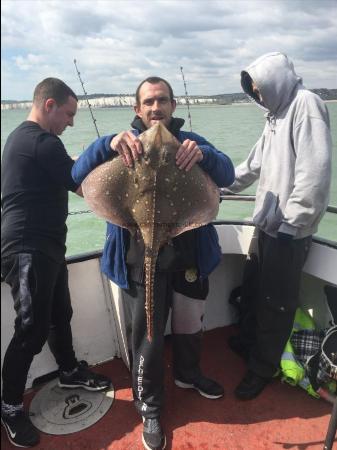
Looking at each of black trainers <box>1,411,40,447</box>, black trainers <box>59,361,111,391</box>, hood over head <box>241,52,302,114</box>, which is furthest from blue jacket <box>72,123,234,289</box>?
black trainers <box>1,411,40,447</box>

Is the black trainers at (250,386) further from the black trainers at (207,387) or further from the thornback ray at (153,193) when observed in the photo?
the thornback ray at (153,193)

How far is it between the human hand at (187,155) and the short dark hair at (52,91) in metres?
1.28

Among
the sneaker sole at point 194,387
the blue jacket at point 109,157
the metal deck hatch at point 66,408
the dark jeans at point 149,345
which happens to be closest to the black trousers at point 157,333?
the dark jeans at point 149,345

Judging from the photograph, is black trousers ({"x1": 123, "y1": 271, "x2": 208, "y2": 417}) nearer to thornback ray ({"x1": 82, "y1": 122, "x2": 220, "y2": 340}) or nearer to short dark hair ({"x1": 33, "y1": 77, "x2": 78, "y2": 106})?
thornback ray ({"x1": 82, "y1": 122, "x2": 220, "y2": 340})

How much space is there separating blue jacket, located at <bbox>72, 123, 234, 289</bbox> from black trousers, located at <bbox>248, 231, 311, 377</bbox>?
481mm

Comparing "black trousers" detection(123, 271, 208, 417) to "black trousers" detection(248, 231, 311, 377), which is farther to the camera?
"black trousers" detection(248, 231, 311, 377)

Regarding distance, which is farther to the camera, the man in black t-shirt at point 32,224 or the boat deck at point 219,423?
the boat deck at point 219,423

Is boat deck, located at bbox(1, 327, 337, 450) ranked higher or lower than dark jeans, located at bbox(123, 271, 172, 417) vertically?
lower

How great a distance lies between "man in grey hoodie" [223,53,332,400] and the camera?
268 centimetres

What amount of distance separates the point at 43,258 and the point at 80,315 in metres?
1.05

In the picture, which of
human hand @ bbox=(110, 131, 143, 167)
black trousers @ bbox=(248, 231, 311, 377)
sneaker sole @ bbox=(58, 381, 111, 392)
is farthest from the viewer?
sneaker sole @ bbox=(58, 381, 111, 392)

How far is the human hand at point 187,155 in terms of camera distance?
2164 mm

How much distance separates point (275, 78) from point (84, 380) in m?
3.05

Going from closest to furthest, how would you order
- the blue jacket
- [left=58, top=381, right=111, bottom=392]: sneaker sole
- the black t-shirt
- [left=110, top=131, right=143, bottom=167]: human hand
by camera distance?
1. [left=110, top=131, right=143, bottom=167]: human hand
2. the blue jacket
3. the black t-shirt
4. [left=58, top=381, right=111, bottom=392]: sneaker sole
